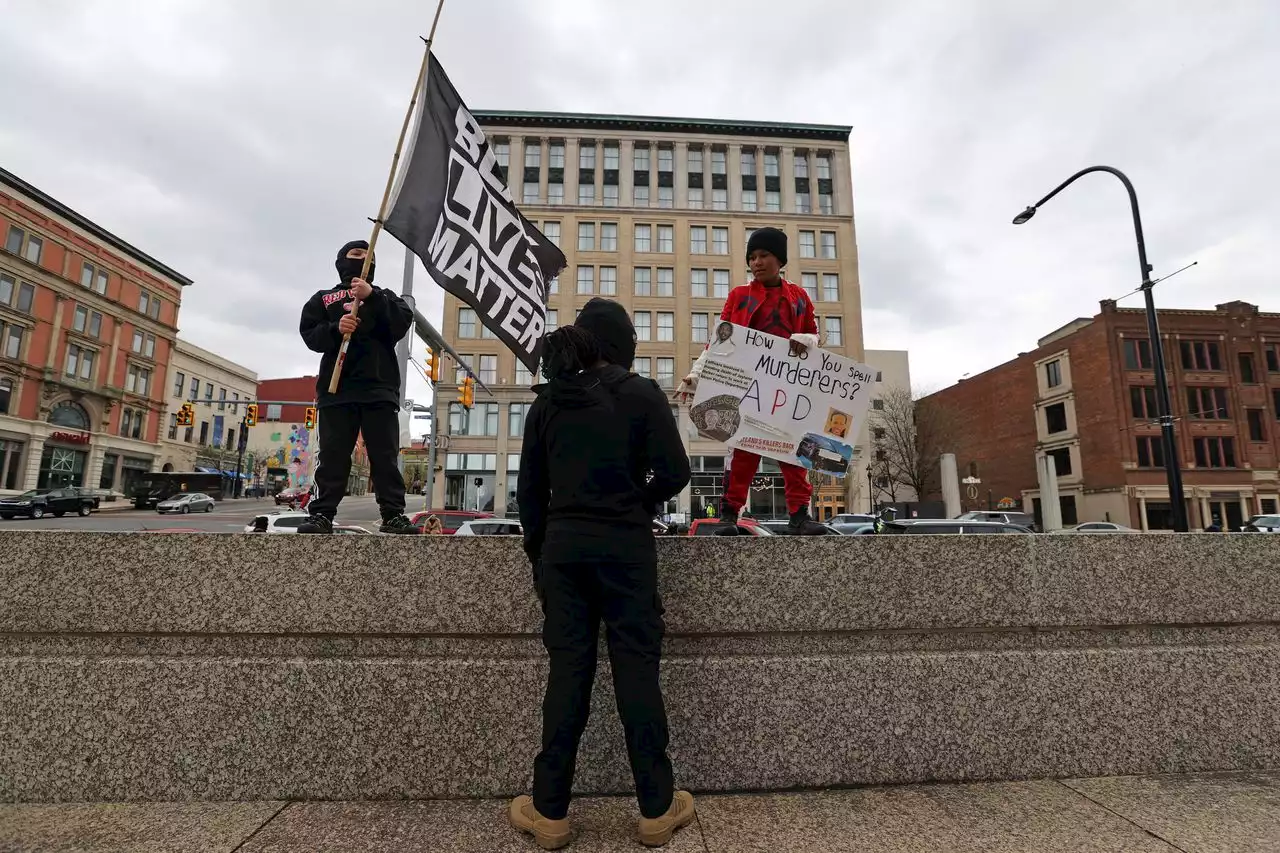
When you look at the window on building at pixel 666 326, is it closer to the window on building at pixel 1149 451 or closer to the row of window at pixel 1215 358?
the window on building at pixel 1149 451

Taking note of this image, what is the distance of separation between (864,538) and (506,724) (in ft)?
6.58

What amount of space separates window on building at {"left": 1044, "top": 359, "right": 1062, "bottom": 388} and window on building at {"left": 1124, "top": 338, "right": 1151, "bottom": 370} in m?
3.97

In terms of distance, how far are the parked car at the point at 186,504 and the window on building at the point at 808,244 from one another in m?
46.7

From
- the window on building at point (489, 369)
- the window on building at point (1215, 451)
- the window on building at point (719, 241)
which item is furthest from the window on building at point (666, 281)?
the window on building at point (1215, 451)

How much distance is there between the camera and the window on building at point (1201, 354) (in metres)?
38.5

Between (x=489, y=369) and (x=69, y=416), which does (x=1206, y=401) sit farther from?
(x=69, y=416)

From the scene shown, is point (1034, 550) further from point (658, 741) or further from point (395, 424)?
point (395, 424)

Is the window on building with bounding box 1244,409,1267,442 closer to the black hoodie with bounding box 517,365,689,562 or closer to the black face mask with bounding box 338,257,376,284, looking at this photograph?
the black hoodie with bounding box 517,365,689,562

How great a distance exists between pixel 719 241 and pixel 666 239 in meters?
4.25

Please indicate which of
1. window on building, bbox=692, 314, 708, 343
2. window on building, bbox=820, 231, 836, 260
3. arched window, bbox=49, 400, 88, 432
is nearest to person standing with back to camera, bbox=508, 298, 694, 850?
window on building, bbox=692, 314, 708, 343

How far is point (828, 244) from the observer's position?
47.9 metres

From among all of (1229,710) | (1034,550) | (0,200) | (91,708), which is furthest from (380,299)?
(0,200)

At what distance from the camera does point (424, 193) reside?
3922 millimetres

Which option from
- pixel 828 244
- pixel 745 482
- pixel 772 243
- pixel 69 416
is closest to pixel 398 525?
pixel 745 482
